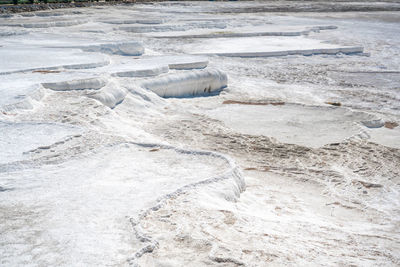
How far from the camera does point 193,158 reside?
4605mm

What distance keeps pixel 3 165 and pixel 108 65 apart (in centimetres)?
477

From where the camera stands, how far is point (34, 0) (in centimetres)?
2550

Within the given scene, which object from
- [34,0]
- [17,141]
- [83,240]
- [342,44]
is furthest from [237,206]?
[34,0]

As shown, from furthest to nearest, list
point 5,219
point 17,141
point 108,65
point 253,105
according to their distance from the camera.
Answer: point 108,65 < point 253,105 < point 17,141 < point 5,219

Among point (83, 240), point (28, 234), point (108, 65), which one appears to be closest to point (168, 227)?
point (83, 240)

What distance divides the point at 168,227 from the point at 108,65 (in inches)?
230

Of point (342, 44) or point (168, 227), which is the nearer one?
point (168, 227)

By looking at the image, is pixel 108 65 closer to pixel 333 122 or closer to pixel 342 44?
pixel 333 122

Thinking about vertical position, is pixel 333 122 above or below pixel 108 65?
below

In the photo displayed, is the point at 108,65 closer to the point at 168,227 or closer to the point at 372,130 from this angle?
the point at 372,130

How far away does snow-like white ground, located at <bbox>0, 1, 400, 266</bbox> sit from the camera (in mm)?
3090

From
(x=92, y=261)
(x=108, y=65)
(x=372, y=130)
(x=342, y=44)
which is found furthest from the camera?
(x=342, y=44)

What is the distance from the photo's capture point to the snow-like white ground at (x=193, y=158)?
10.1 ft

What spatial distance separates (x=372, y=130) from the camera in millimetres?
6934
